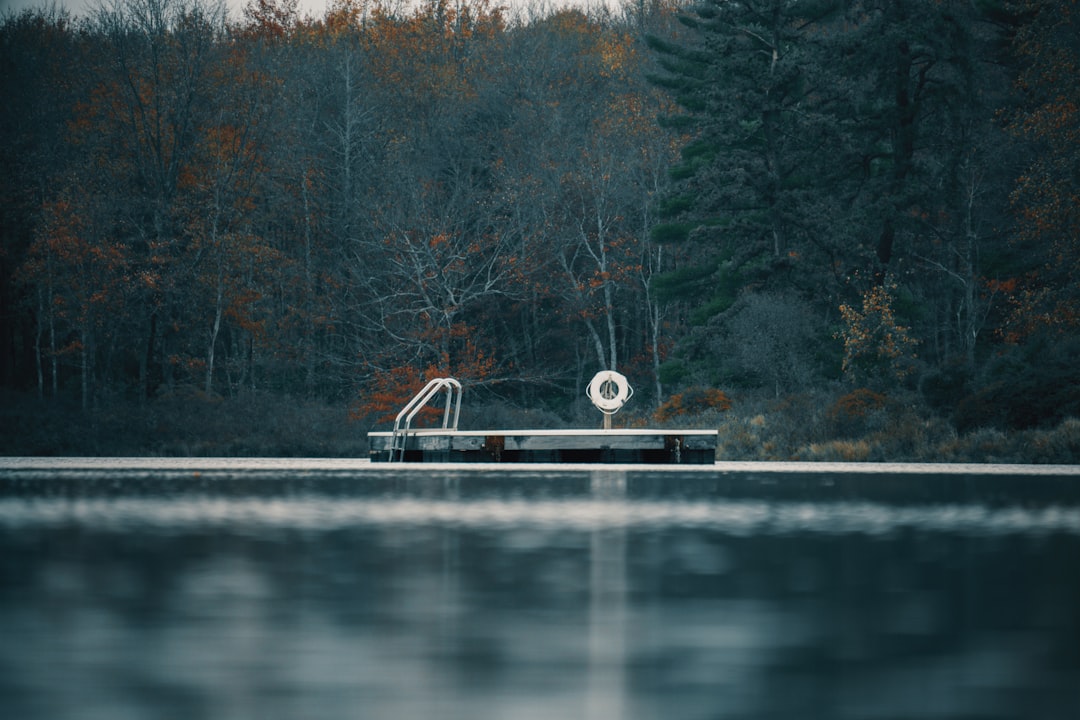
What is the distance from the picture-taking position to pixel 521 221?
4431 centimetres

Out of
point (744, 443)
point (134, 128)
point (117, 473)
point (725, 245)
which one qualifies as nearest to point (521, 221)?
point (725, 245)

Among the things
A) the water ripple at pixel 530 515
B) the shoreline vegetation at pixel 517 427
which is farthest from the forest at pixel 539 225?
the water ripple at pixel 530 515

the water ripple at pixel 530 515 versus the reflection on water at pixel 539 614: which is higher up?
the water ripple at pixel 530 515

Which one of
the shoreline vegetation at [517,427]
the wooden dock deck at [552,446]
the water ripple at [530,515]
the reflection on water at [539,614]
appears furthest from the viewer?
the shoreline vegetation at [517,427]

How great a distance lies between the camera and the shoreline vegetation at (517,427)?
26109 millimetres

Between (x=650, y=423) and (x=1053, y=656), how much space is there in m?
25.1

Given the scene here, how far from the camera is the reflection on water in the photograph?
5.89m

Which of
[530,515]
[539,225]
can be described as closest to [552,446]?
[530,515]

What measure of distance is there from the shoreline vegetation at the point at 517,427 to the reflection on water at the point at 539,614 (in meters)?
10.9

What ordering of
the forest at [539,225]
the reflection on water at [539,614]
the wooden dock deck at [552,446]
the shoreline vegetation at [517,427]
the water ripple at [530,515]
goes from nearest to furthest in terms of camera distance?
the reflection on water at [539,614], the water ripple at [530,515], the wooden dock deck at [552,446], the shoreline vegetation at [517,427], the forest at [539,225]

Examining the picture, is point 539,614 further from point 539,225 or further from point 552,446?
point 539,225

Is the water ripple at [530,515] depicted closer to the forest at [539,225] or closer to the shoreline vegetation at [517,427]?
the shoreline vegetation at [517,427]

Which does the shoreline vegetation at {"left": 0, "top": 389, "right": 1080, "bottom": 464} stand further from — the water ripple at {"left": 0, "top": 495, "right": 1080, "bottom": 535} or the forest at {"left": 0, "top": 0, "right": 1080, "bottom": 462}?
the water ripple at {"left": 0, "top": 495, "right": 1080, "bottom": 535}

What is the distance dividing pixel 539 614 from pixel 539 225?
38178 millimetres
